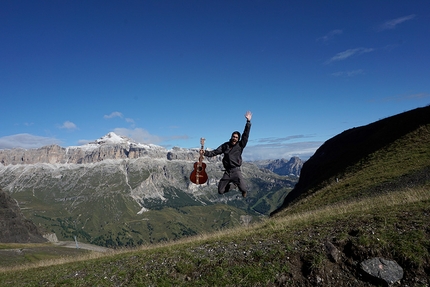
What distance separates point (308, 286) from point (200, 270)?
147 inches

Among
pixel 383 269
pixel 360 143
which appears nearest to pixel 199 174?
pixel 383 269

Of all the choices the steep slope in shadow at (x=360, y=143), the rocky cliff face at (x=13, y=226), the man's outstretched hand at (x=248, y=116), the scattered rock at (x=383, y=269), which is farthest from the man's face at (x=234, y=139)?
the rocky cliff face at (x=13, y=226)

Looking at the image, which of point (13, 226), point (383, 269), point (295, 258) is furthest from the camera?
point (13, 226)

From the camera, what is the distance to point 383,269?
8766mm

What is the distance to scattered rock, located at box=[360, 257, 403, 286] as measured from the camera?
8.52m

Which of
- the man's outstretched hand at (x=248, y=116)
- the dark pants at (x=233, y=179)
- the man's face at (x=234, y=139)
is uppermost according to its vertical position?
the man's outstretched hand at (x=248, y=116)

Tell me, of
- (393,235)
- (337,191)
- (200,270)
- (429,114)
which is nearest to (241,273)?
(200,270)

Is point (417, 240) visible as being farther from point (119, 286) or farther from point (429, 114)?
point (429, 114)

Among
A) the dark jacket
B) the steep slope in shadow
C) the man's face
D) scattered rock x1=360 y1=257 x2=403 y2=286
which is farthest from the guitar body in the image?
the steep slope in shadow

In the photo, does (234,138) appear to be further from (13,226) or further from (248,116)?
(13,226)

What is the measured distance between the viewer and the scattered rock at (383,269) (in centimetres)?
852

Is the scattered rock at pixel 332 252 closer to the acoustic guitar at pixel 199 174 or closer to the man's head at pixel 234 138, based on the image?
the man's head at pixel 234 138

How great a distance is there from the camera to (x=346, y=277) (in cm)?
889

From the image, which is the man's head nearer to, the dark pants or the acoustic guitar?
the dark pants
